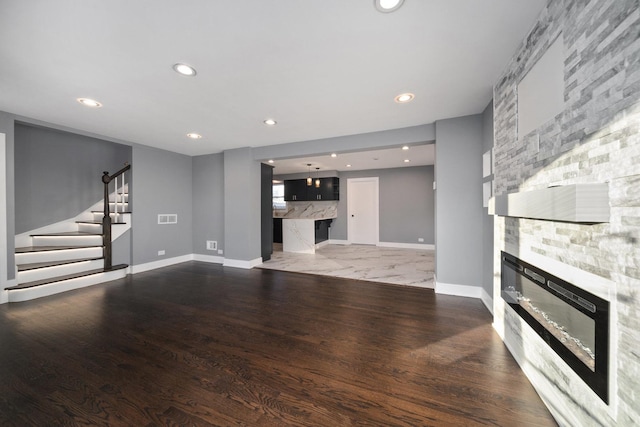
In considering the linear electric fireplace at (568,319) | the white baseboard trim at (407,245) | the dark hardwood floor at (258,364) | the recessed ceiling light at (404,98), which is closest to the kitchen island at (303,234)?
the white baseboard trim at (407,245)

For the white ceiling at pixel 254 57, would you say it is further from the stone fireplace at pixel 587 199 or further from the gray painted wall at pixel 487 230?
the stone fireplace at pixel 587 199

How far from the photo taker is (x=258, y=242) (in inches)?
199

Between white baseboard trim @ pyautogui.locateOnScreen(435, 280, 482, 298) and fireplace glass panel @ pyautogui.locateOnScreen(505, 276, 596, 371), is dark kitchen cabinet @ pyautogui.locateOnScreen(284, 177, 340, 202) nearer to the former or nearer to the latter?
white baseboard trim @ pyautogui.locateOnScreen(435, 280, 482, 298)

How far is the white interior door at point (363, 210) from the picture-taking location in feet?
25.0

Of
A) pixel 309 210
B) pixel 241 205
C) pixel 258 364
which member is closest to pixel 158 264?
pixel 241 205

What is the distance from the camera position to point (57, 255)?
3.71 meters

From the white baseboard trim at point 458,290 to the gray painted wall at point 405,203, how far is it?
385cm

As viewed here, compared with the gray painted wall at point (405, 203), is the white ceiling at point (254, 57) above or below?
above

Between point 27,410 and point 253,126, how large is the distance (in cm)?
336

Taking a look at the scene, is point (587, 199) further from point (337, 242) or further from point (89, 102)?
point (337, 242)

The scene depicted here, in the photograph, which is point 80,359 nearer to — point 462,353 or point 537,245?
point 462,353

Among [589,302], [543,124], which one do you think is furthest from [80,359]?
[543,124]

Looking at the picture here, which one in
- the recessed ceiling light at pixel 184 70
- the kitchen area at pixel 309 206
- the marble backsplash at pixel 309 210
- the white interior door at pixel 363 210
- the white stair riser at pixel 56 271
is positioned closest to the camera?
the recessed ceiling light at pixel 184 70

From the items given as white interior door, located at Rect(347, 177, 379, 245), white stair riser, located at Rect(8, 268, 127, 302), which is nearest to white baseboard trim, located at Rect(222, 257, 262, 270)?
white stair riser, located at Rect(8, 268, 127, 302)
